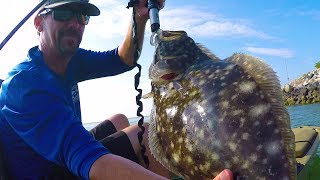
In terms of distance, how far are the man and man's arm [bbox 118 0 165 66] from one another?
0.5 inches

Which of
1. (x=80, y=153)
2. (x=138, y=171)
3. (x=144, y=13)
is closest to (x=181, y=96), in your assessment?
(x=138, y=171)

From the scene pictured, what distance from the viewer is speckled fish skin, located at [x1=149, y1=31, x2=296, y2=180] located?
2.11 metres

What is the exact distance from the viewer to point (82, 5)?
4457 millimetres

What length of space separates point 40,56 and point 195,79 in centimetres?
211

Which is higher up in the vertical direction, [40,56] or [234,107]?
[40,56]

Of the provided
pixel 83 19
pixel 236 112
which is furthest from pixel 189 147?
pixel 83 19

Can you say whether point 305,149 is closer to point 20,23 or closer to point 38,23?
point 38,23

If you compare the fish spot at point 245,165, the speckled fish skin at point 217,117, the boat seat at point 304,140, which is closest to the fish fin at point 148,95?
the speckled fish skin at point 217,117

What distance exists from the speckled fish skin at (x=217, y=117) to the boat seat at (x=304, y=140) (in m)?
6.59

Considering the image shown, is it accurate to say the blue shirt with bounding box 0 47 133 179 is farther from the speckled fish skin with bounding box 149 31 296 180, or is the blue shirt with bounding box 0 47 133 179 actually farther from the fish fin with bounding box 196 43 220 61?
the fish fin with bounding box 196 43 220 61

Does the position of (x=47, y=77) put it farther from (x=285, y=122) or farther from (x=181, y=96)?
(x=285, y=122)

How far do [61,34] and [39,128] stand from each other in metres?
1.40

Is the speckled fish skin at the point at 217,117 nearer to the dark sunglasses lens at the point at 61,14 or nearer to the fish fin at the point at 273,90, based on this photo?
the fish fin at the point at 273,90

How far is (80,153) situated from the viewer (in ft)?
9.89
